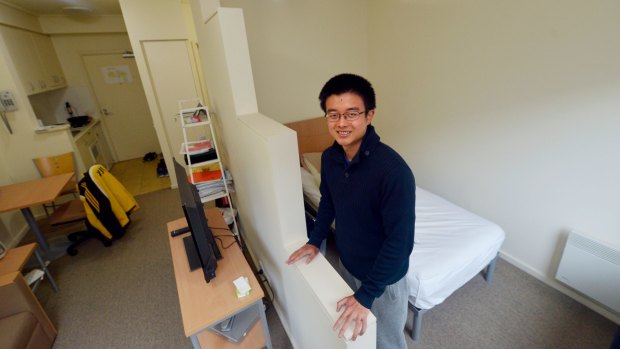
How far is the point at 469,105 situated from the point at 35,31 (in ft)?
19.7

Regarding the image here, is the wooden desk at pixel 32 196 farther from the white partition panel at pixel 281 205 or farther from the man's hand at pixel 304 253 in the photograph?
the man's hand at pixel 304 253

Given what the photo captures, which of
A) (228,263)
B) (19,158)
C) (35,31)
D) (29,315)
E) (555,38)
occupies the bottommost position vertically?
(29,315)

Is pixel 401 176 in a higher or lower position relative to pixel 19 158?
higher

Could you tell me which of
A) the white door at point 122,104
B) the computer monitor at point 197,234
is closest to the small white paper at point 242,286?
the computer monitor at point 197,234

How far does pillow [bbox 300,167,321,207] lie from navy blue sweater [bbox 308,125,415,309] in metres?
Answer: 1.23

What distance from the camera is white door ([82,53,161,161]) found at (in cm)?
512

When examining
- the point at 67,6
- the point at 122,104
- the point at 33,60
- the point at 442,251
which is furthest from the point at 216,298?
the point at 122,104

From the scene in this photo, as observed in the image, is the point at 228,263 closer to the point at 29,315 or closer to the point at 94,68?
the point at 29,315

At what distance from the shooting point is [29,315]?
172 cm

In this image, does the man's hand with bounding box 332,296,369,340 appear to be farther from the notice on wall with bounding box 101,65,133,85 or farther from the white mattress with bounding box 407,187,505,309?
the notice on wall with bounding box 101,65,133,85

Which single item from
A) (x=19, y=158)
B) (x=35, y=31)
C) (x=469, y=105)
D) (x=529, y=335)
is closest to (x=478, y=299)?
(x=529, y=335)

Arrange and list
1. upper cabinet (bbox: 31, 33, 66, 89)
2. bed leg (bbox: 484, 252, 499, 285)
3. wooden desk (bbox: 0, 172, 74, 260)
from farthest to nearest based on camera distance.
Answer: upper cabinet (bbox: 31, 33, 66, 89) → wooden desk (bbox: 0, 172, 74, 260) → bed leg (bbox: 484, 252, 499, 285)

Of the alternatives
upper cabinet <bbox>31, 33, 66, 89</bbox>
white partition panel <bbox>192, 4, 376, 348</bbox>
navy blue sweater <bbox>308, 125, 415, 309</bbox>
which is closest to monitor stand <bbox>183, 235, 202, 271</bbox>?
white partition panel <bbox>192, 4, 376, 348</bbox>

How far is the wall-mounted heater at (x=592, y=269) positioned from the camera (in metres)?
1.67
